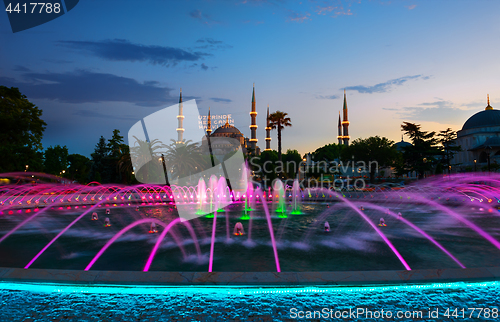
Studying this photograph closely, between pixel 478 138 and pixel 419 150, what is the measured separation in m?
32.3

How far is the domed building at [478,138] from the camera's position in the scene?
2432 inches

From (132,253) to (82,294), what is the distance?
9.62 feet

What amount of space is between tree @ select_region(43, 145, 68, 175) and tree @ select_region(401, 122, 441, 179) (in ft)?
226

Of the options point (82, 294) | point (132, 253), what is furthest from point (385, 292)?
point (132, 253)

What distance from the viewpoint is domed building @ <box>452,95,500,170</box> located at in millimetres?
61781

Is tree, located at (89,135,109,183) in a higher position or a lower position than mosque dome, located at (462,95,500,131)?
lower

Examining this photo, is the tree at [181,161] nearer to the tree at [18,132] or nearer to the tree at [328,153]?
the tree at [18,132]

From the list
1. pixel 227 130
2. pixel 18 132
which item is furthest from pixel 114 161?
pixel 227 130

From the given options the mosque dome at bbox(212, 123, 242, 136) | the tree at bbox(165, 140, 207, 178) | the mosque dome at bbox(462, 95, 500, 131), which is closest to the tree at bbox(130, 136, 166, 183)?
the tree at bbox(165, 140, 207, 178)

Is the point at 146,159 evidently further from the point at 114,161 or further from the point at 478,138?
the point at 478,138

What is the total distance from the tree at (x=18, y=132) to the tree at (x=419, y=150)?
51614mm

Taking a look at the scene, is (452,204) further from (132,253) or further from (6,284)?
(6,284)

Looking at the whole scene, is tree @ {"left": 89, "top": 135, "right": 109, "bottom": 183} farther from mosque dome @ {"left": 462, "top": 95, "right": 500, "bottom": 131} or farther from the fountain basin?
mosque dome @ {"left": 462, "top": 95, "right": 500, "bottom": 131}

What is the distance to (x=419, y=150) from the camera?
1783 inches
